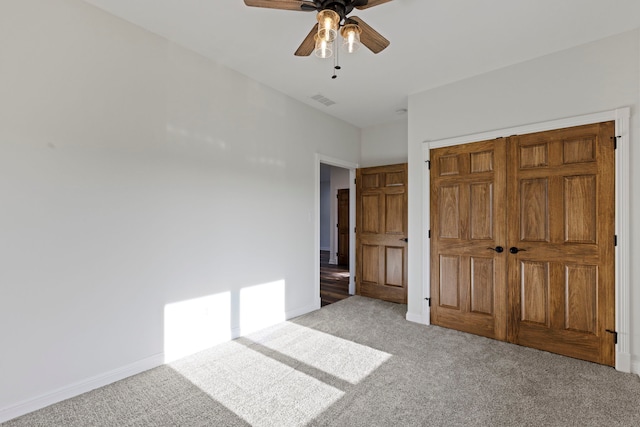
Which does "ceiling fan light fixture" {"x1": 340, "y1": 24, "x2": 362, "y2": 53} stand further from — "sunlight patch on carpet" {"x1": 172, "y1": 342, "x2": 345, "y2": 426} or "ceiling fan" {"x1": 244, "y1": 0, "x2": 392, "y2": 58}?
"sunlight patch on carpet" {"x1": 172, "y1": 342, "x2": 345, "y2": 426}

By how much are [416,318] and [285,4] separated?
138 inches

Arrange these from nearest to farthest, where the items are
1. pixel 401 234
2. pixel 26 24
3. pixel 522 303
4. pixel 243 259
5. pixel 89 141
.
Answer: pixel 26 24 → pixel 89 141 → pixel 522 303 → pixel 243 259 → pixel 401 234

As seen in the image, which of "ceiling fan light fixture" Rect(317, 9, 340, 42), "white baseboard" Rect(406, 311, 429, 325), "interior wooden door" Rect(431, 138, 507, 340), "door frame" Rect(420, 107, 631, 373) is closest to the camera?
"ceiling fan light fixture" Rect(317, 9, 340, 42)

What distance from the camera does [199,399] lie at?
82.8 inches

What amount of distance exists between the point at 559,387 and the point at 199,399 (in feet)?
8.89

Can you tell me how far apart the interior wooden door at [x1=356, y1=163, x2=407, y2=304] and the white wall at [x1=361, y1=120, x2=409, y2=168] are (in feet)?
0.87

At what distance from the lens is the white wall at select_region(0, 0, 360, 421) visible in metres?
1.95

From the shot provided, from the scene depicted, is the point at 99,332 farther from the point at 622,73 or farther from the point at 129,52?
the point at 622,73

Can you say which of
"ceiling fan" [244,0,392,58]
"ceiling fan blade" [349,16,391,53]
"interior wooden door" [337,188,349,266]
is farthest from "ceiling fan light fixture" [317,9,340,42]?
"interior wooden door" [337,188,349,266]

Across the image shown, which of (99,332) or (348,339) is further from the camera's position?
(348,339)

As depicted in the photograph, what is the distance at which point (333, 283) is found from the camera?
5.86 m

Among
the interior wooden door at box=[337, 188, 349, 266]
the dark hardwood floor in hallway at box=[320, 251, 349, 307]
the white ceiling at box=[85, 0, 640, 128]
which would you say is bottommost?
the dark hardwood floor in hallway at box=[320, 251, 349, 307]

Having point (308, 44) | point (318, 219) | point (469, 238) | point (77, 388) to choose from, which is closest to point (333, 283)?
point (318, 219)

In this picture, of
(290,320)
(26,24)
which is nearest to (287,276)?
→ (290,320)
